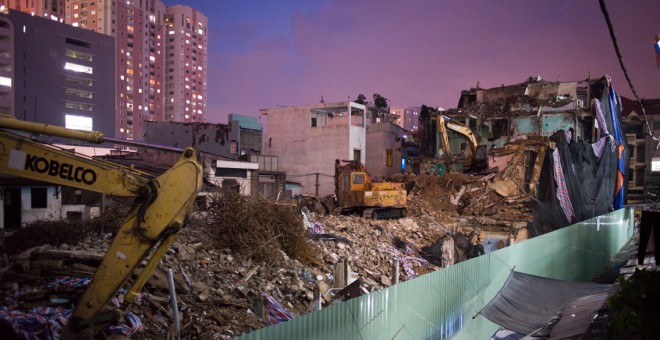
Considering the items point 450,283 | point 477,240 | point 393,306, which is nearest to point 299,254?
point 450,283

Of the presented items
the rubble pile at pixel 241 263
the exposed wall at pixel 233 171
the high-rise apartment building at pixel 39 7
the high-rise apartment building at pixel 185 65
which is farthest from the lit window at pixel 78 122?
the high-rise apartment building at pixel 185 65

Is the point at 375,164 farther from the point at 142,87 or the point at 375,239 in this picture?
the point at 142,87

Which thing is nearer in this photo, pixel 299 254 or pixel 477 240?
pixel 299 254

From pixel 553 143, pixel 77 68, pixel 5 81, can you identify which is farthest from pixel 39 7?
pixel 553 143

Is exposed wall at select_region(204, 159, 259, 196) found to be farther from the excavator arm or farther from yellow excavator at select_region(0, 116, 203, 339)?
yellow excavator at select_region(0, 116, 203, 339)

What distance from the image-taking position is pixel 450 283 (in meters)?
5.46

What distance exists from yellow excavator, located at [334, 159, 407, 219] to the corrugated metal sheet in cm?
1023

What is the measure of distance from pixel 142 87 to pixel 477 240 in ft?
317

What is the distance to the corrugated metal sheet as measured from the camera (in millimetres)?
3420

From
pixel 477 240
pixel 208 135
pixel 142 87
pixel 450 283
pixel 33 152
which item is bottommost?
pixel 477 240

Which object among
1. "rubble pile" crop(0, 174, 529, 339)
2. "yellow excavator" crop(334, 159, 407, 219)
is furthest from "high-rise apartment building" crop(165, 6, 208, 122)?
"rubble pile" crop(0, 174, 529, 339)

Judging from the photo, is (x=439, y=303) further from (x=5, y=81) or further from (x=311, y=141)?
(x=5, y=81)

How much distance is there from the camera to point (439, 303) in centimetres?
524

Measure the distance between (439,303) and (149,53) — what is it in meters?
112
